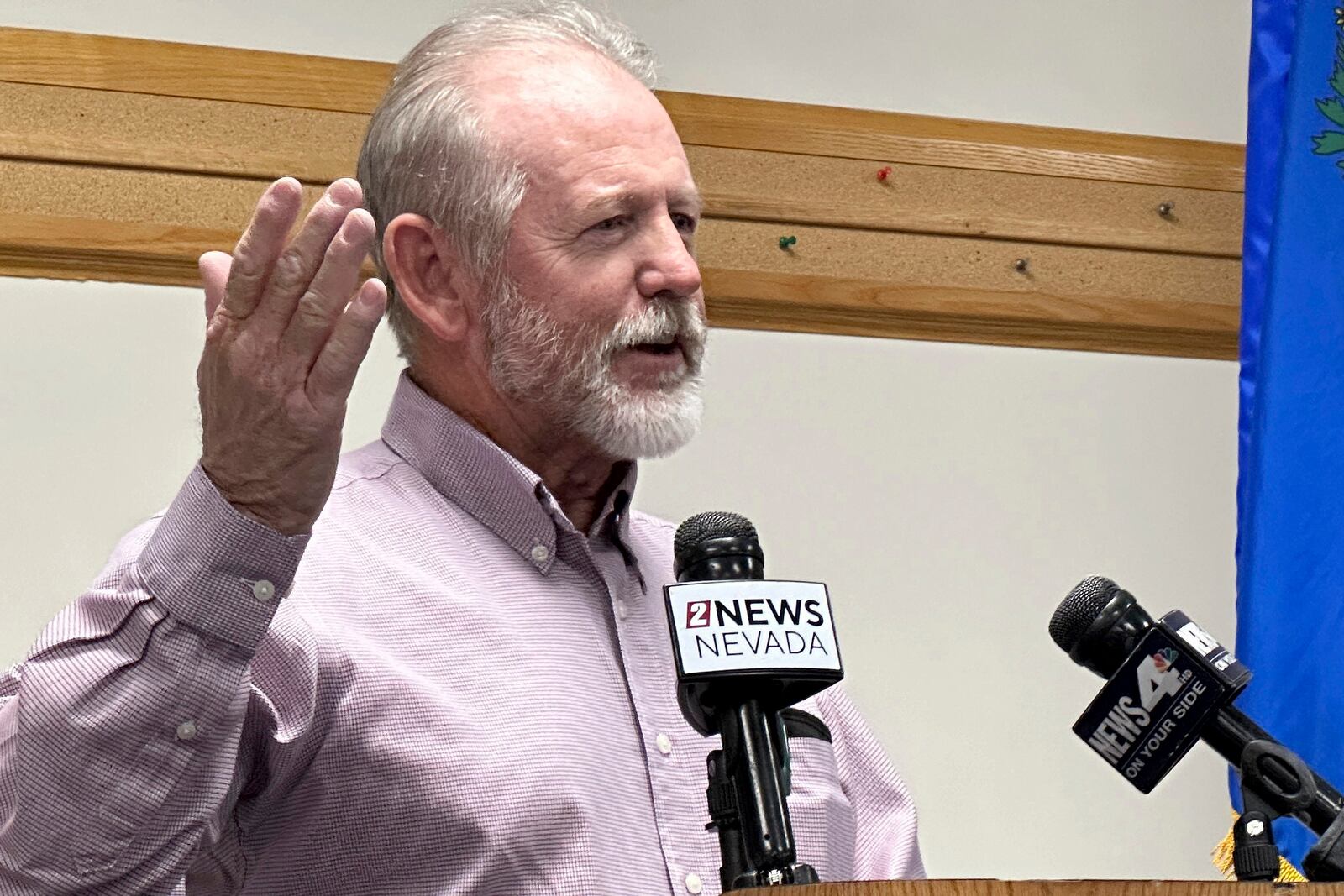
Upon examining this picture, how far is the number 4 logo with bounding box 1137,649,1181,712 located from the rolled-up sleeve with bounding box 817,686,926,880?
654 mm

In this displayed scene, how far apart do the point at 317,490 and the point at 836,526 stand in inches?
91.7

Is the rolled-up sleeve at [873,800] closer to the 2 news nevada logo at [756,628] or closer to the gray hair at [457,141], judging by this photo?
the gray hair at [457,141]

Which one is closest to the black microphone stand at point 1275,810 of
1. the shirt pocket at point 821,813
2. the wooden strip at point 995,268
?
the shirt pocket at point 821,813

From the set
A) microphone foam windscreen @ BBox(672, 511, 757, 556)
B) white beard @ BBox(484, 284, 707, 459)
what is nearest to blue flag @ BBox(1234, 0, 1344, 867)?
white beard @ BBox(484, 284, 707, 459)

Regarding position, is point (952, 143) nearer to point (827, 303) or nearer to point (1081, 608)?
point (827, 303)


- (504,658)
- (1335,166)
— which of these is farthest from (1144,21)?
(504,658)

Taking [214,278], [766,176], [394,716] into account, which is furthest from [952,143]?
[214,278]

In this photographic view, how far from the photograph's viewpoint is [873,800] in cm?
176

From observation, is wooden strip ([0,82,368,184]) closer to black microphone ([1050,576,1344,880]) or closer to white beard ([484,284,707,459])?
white beard ([484,284,707,459])

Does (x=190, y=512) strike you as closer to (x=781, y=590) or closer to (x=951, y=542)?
(x=781, y=590)

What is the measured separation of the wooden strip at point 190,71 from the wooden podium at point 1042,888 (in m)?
2.56

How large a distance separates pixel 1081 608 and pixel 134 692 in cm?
63

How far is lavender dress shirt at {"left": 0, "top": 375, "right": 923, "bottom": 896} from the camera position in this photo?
3.65ft

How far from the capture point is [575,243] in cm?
174
